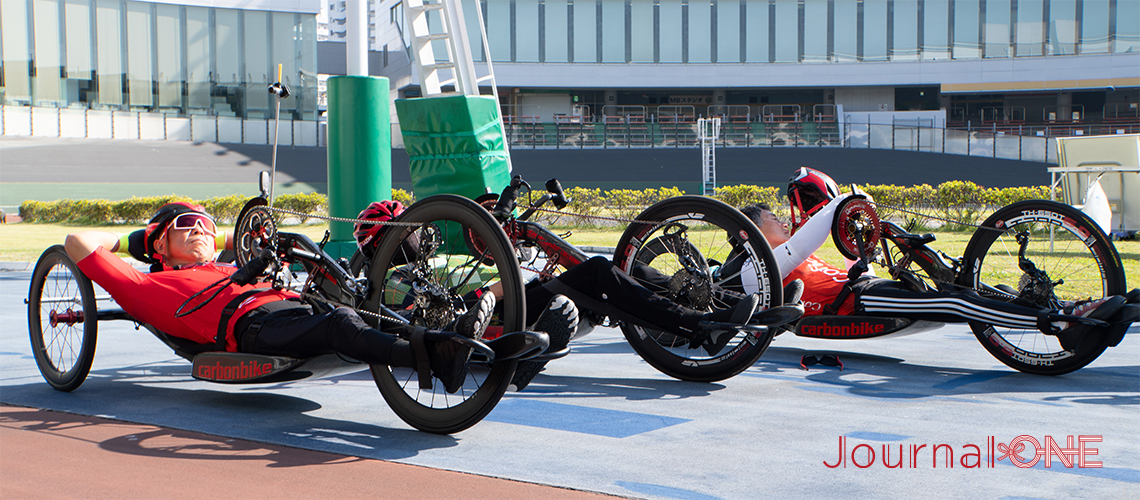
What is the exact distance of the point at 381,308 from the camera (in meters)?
4.62

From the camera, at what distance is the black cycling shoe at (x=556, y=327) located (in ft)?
14.3

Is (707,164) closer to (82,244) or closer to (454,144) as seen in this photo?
(454,144)

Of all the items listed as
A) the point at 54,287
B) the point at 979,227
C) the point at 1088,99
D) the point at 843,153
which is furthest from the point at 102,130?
the point at 1088,99

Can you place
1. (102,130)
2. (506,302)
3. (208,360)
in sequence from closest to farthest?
(506,302) → (208,360) → (102,130)

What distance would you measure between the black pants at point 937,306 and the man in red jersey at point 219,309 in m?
3.12

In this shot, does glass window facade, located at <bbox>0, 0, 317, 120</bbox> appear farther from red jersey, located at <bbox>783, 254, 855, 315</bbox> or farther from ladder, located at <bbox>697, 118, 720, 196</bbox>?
red jersey, located at <bbox>783, 254, 855, 315</bbox>

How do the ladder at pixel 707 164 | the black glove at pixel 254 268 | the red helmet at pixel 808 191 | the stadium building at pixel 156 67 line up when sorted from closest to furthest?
the black glove at pixel 254 268 → the red helmet at pixel 808 191 → the ladder at pixel 707 164 → the stadium building at pixel 156 67

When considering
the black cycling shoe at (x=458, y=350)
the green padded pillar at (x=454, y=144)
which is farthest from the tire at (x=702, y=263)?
the green padded pillar at (x=454, y=144)

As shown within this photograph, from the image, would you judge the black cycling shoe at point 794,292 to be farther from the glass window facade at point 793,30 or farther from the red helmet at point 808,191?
the glass window facade at point 793,30

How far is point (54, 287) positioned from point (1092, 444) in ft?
18.8

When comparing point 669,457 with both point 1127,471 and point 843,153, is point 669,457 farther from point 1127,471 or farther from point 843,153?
point 843,153

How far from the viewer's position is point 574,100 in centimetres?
5803

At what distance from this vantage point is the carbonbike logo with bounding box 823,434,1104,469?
392 centimetres

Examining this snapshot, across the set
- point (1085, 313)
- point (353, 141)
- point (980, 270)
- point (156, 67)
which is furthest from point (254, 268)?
point (156, 67)
